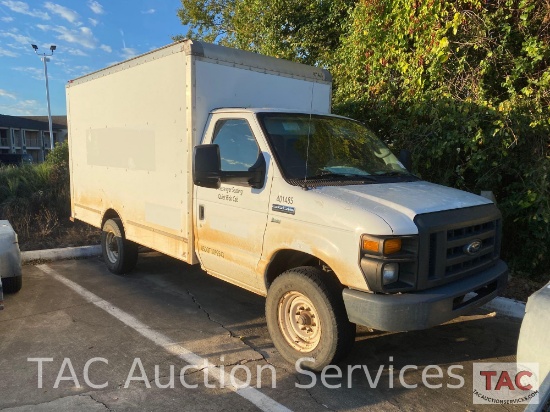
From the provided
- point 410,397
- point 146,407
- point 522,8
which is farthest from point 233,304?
point 522,8

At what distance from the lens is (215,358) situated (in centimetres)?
398

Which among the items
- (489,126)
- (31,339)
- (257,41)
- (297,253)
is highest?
(257,41)

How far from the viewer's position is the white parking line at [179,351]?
3324 mm

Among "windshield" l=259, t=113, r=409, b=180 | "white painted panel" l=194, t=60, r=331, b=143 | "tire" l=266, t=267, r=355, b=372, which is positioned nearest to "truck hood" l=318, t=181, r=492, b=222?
"windshield" l=259, t=113, r=409, b=180

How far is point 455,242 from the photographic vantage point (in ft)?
11.4

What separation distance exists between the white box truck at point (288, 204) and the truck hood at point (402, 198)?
0.02m

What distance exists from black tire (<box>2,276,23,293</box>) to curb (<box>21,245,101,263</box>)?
5.40 feet

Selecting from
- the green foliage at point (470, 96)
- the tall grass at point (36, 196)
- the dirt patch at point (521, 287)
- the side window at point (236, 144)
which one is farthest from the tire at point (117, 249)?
the dirt patch at point (521, 287)

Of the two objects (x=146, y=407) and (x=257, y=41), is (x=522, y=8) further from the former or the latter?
(x=257, y=41)

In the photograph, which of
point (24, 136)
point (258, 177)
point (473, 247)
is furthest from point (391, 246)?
point (24, 136)

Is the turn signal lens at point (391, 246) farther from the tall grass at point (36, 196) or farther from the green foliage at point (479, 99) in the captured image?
the tall grass at point (36, 196)

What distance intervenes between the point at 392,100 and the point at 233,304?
4356 mm

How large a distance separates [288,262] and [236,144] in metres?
1.32

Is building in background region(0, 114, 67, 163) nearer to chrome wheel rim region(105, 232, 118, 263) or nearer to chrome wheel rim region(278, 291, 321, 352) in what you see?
chrome wheel rim region(105, 232, 118, 263)
